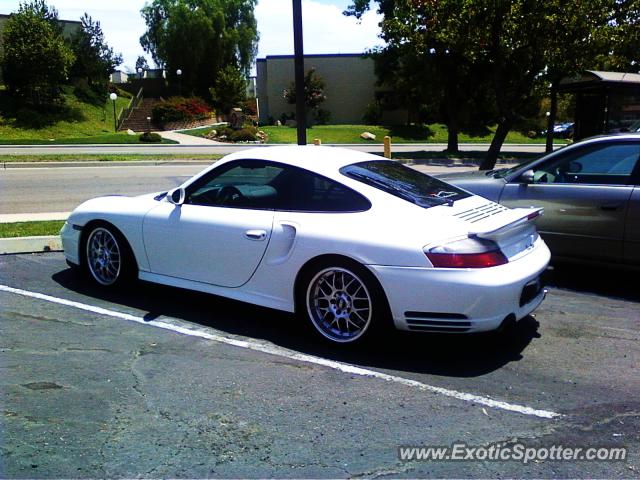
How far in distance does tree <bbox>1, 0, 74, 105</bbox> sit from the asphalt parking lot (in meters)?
39.5

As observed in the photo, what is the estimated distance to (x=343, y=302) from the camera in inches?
177

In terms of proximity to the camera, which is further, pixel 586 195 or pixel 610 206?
pixel 586 195

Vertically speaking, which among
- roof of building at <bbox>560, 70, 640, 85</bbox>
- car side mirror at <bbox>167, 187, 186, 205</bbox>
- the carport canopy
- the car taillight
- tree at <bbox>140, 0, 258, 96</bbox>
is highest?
tree at <bbox>140, 0, 258, 96</bbox>

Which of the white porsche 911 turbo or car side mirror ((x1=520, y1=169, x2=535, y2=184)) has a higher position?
car side mirror ((x1=520, y1=169, x2=535, y2=184))

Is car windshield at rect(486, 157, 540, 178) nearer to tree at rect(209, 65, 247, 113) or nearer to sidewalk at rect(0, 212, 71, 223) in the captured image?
sidewalk at rect(0, 212, 71, 223)

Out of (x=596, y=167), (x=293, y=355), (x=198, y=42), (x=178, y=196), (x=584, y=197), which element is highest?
(x=198, y=42)

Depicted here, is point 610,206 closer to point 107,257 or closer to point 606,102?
point 107,257

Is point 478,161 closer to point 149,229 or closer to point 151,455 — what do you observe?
point 149,229

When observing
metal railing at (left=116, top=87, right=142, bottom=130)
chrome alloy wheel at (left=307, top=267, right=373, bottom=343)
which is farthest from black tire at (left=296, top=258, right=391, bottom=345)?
metal railing at (left=116, top=87, right=142, bottom=130)

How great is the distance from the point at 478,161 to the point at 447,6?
7.36m

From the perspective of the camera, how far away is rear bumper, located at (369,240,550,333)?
410cm

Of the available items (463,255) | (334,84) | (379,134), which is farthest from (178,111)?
(463,255)

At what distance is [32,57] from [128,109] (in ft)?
33.2

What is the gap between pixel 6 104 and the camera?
41781 millimetres
